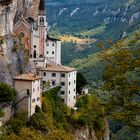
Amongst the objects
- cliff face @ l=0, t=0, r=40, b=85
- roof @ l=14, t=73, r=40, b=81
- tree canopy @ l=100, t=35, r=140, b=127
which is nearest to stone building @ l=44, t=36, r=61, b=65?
cliff face @ l=0, t=0, r=40, b=85

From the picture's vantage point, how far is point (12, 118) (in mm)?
62312

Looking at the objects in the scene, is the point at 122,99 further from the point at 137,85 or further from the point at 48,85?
the point at 48,85

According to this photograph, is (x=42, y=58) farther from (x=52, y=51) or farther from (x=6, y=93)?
(x=6, y=93)

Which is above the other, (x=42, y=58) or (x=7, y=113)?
(x=42, y=58)

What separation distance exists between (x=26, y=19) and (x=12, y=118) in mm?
21640

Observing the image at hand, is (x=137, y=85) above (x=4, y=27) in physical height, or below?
below

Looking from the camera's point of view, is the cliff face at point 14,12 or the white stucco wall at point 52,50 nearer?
the cliff face at point 14,12

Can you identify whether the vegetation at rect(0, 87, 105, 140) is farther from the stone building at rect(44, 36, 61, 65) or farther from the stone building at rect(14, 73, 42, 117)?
the stone building at rect(44, 36, 61, 65)

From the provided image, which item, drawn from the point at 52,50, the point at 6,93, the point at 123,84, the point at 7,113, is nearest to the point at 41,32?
the point at 52,50

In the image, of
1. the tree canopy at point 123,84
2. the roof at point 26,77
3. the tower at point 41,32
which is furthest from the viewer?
the tower at point 41,32

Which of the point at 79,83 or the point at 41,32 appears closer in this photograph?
the point at 41,32

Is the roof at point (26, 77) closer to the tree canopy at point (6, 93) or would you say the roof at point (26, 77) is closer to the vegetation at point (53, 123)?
the tree canopy at point (6, 93)

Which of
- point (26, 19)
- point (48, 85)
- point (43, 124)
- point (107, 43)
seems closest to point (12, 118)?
point (43, 124)

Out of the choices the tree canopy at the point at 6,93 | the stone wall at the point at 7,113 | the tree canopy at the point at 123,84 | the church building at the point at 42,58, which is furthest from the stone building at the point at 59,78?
the tree canopy at the point at 123,84
